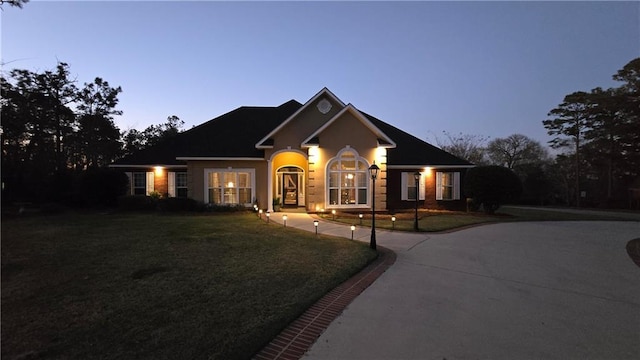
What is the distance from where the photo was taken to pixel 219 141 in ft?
61.0

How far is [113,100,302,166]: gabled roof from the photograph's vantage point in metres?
17.7

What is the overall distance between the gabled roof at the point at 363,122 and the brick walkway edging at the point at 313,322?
35.0 ft

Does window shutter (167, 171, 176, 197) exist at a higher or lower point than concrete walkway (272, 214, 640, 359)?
higher

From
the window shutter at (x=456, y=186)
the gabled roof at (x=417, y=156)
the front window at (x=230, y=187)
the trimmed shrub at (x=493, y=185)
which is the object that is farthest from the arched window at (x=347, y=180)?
the window shutter at (x=456, y=186)

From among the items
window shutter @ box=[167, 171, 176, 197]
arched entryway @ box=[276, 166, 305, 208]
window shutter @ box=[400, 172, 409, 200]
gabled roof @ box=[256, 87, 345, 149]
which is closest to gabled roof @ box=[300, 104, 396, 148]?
gabled roof @ box=[256, 87, 345, 149]

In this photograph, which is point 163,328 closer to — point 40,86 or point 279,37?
point 279,37

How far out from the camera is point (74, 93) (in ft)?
88.4

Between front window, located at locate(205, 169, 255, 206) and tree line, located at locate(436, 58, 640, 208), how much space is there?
32500mm

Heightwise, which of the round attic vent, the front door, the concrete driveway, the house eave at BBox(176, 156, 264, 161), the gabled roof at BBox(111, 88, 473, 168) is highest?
the round attic vent

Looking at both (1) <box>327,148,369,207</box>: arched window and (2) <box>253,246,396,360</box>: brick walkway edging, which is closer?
(2) <box>253,246,396,360</box>: brick walkway edging

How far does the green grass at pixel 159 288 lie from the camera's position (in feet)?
11.9

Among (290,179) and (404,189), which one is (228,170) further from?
(404,189)

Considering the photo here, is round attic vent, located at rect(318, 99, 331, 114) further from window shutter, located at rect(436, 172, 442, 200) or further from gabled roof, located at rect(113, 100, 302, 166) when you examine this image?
window shutter, located at rect(436, 172, 442, 200)

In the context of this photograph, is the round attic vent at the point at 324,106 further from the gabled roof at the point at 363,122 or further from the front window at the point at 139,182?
the front window at the point at 139,182
